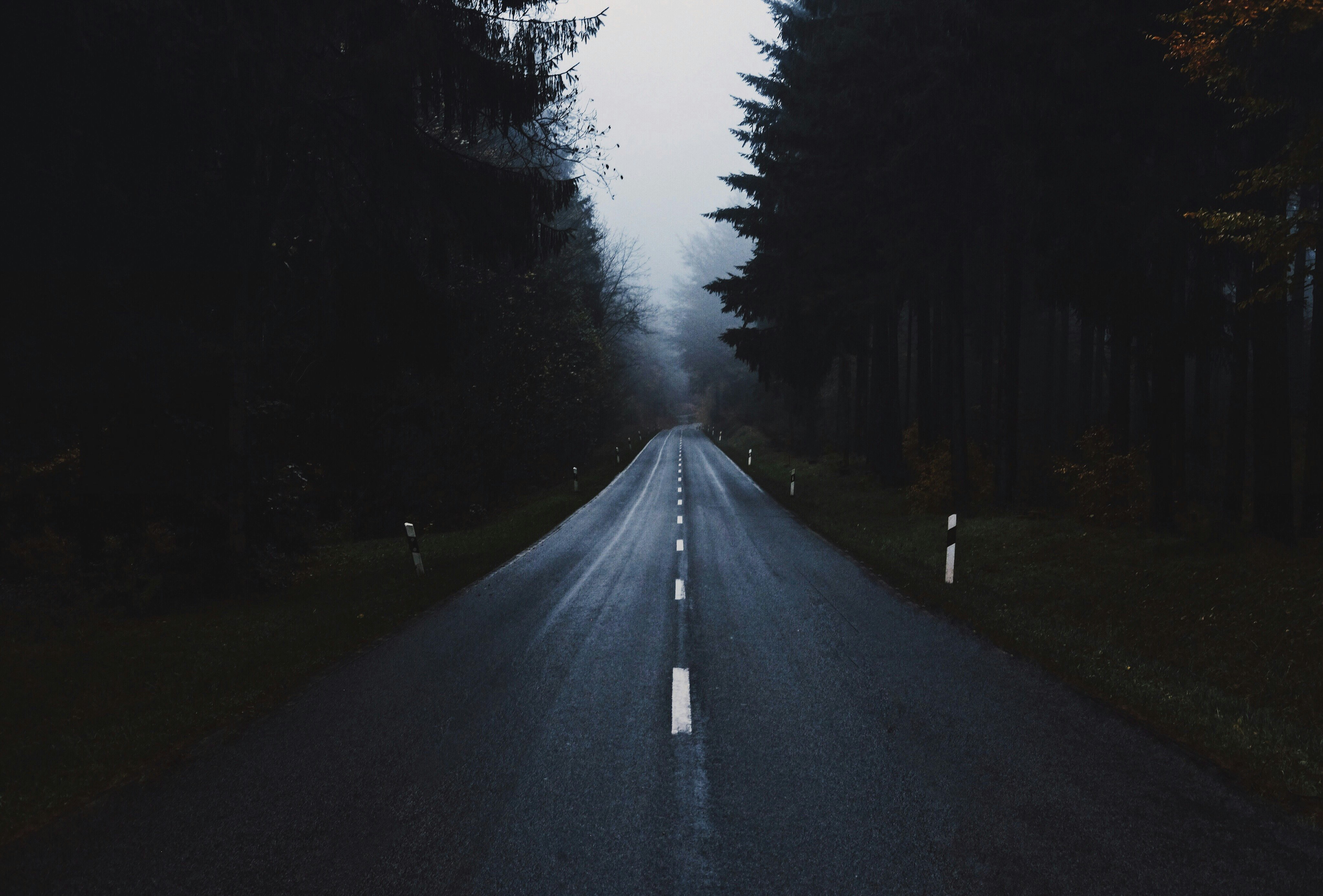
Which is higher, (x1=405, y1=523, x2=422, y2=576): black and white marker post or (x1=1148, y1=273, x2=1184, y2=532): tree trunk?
(x1=1148, y1=273, x2=1184, y2=532): tree trunk

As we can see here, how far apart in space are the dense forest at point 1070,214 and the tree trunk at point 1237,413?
0.06 meters

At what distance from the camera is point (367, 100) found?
11.5 meters

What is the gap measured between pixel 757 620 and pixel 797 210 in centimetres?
1980

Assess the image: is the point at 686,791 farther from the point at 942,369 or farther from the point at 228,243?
the point at 942,369

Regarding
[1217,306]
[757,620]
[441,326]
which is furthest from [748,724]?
[1217,306]

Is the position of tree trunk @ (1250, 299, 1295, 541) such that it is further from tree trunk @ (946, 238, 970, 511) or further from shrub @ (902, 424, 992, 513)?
shrub @ (902, 424, 992, 513)

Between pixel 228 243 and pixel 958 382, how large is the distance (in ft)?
57.6

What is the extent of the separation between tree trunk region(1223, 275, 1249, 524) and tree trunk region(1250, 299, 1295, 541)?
1.58m

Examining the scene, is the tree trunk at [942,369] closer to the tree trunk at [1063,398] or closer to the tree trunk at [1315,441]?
the tree trunk at [1315,441]

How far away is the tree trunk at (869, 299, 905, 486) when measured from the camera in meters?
27.6

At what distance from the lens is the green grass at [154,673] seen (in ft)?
18.8

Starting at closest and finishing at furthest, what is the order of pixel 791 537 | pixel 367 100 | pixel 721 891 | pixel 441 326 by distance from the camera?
pixel 721 891, pixel 367 100, pixel 441 326, pixel 791 537

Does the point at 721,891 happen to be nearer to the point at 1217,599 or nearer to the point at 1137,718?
the point at 1137,718

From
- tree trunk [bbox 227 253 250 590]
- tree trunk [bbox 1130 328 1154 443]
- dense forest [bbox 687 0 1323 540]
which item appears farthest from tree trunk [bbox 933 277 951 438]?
tree trunk [bbox 227 253 250 590]
